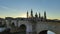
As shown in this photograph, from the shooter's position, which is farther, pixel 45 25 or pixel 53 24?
pixel 45 25

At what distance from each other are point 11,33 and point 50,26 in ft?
34.6

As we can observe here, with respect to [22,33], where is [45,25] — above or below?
above

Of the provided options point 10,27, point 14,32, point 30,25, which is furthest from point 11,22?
point 30,25

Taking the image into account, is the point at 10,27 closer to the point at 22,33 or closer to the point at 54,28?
the point at 22,33

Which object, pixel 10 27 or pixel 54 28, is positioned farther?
pixel 10 27

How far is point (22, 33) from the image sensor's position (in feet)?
65.4

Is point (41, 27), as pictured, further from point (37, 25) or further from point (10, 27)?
point (10, 27)

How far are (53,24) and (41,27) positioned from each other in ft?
4.68

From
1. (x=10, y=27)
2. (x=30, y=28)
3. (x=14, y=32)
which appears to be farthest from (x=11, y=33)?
(x=30, y=28)

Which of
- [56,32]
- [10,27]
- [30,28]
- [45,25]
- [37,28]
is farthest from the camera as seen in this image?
[10,27]

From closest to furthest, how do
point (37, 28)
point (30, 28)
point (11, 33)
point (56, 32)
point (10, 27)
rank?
point (56, 32) → point (37, 28) → point (30, 28) → point (11, 33) → point (10, 27)

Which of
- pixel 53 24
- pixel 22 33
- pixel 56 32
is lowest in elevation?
pixel 22 33

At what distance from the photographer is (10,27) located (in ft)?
75.7

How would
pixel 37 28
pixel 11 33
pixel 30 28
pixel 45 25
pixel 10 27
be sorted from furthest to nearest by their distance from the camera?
pixel 10 27 < pixel 11 33 < pixel 30 28 < pixel 37 28 < pixel 45 25
